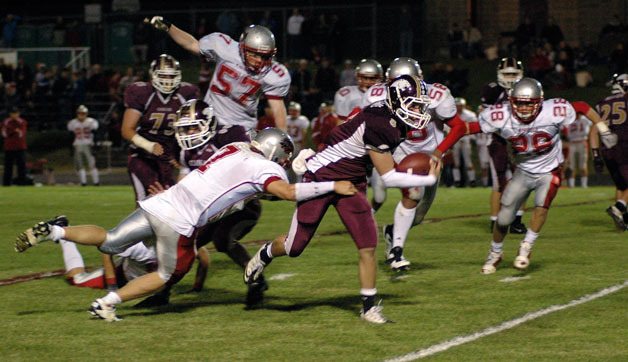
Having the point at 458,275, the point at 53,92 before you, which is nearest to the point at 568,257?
the point at 458,275

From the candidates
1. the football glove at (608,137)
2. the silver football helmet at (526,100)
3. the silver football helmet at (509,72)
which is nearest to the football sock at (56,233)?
the silver football helmet at (526,100)

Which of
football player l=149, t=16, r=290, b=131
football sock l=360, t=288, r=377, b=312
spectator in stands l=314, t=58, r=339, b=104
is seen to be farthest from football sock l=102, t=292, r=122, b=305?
spectator in stands l=314, t=58, r=339, b=104

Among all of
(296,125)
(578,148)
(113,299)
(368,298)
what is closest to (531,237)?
(368,298)

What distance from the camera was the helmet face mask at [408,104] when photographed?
7.73 metres

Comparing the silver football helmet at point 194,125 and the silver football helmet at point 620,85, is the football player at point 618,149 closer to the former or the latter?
the silver football helmet at point 620,85

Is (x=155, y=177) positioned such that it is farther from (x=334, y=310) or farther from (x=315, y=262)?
(x=334, y=310)

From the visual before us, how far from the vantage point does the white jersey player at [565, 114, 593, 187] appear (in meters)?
23.2

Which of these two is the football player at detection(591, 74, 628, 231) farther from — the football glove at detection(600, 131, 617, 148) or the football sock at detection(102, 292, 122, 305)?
the football sock at detection(102, 292, 122, 305)

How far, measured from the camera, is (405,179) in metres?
7.59

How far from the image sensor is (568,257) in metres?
10.9

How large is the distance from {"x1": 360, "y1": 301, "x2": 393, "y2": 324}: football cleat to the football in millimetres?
904

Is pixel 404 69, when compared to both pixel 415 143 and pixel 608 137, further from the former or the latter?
pixel 608 137

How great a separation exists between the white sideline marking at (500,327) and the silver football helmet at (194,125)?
210 cm

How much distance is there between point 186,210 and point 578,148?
675 inches
